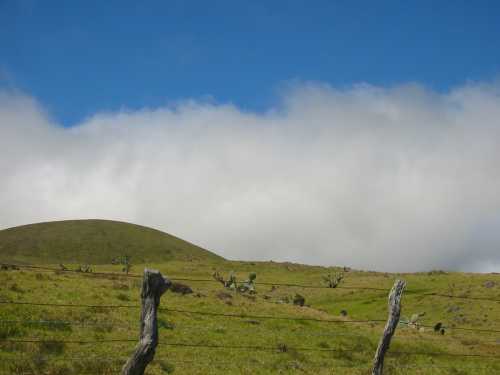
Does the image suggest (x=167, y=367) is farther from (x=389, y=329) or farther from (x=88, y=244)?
(x=88, y=244)

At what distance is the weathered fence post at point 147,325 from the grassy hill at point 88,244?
14733cm

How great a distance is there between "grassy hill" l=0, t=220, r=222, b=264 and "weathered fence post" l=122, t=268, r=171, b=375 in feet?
483

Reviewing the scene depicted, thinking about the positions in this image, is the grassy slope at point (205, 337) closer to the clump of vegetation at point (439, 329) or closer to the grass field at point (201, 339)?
the grass field at point (201, 339)

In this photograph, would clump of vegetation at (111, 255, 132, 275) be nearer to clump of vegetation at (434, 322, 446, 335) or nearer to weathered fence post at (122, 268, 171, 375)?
clump of vegetation at (434, 322, 446, 335)

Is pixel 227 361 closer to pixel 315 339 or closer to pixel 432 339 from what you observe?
pixel 315 339

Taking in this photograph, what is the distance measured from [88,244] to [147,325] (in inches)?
6593

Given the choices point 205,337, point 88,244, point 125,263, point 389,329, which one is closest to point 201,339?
point 205,337

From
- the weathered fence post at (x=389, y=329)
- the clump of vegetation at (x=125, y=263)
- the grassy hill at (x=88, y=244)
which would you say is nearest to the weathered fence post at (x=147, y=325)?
the weathered fence post at (x=389, y=329)

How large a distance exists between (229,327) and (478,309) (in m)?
36.1

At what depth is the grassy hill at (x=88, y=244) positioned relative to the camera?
15838 cm

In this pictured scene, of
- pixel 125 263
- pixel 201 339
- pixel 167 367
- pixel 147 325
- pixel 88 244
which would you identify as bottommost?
pixel 167 367

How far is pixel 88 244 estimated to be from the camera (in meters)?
171

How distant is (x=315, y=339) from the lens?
1184 inches

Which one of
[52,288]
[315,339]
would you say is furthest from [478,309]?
[52,288]
